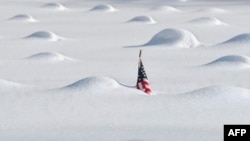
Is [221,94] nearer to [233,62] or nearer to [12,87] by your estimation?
[233,62]

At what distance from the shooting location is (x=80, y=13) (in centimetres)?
1007

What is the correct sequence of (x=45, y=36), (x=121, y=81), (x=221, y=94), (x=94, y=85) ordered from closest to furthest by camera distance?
(x=221, y=94), (x=94, y=85), (x=121, y=81), (x=45, y=36)

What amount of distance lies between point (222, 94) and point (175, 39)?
2488 mm

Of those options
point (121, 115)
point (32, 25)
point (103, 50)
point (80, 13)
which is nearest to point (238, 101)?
point (121, 115)

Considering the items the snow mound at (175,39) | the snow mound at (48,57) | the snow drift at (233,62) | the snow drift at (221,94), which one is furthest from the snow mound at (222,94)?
the snow mound at (175,39)

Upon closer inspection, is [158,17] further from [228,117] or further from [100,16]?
[228,117]

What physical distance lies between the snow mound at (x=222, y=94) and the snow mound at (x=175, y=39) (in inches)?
89.6

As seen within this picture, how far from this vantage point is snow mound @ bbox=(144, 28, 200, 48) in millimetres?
6055

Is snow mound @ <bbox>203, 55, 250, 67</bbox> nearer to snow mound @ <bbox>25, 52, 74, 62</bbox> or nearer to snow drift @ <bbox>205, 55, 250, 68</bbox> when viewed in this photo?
snow drift @ <bbox>205, 55, 250, 68</bbox>

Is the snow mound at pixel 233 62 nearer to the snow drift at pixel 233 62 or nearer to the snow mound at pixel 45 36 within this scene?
the snow drift at pixel 233 62

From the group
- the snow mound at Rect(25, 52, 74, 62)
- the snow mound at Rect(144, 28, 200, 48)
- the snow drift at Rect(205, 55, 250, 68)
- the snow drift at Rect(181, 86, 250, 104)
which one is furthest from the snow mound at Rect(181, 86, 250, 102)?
the snow mound at Rect(144, 28, 200, 48)

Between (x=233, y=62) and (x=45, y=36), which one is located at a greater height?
(x=45, y=36)

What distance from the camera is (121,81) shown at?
4.45 metres

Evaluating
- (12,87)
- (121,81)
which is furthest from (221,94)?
(12,87)
